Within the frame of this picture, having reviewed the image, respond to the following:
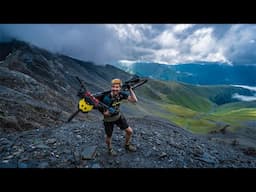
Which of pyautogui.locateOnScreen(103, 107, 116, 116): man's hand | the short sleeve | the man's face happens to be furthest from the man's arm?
pyautogui.locateOnScreen(103, 107, 116, 116): man's hand

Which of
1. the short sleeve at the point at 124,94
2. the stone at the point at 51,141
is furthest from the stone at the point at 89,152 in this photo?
the short sleeve at the point at 124,94

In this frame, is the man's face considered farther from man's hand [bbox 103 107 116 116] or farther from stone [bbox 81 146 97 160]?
stone [bbox 81 146 97 160]

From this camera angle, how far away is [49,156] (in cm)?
520

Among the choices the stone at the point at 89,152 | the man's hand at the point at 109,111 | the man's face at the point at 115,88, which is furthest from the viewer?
the stone at the point at 89,152

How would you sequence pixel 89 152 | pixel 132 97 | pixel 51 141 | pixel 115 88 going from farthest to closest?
pixel 51 141 → pixel 89 152 → pixel 132 97 → pixel 115 88

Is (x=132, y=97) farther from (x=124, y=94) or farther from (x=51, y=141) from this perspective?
(x=51, y=141)

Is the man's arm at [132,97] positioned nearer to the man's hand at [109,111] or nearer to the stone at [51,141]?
the man's hand at [109,111]

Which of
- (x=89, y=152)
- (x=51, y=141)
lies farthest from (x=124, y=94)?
(x=51, y=141)

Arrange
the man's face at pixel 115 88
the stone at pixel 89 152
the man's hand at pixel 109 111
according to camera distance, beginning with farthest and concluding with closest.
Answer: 1. the stone at pixel 89 152
2. the man's hand at pixel 109 111
3. the man's face at pixel 115 88

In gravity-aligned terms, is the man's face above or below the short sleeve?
above

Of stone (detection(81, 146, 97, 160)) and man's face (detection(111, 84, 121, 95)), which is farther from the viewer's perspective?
stone (detection(81, 146, 97, 160))
